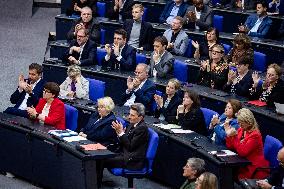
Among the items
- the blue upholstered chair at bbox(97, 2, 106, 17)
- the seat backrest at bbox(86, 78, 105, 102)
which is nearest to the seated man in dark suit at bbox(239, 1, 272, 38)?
the seat backrest at bbox(86, 78, 105, 102)

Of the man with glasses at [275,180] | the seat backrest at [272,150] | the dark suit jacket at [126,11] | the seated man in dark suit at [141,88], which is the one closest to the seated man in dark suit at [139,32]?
the dark suit jacket at [126,11]

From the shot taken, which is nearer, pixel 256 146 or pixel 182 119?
pixel 256 146

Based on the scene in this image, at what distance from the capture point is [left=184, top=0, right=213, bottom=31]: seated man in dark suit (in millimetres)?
13016

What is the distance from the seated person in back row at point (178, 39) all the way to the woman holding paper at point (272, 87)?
2.26 meters

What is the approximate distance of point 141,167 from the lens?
9.20 m

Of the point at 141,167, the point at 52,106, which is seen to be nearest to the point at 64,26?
the point at 52,106

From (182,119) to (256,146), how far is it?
1.45 meters

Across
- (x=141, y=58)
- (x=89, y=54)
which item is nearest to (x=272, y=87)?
(x=141, y=58)

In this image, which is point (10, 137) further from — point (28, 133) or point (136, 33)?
point (136, 33)

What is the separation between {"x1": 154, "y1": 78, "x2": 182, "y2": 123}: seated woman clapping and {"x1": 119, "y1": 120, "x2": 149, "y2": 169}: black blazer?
942 millimetres

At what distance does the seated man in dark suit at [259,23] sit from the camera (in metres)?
12.6

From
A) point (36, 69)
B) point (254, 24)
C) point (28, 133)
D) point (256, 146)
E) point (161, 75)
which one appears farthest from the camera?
point (254, 24)

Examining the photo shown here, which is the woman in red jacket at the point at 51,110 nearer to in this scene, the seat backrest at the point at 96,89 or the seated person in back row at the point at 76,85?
the seated person in back row at the point at 76,85

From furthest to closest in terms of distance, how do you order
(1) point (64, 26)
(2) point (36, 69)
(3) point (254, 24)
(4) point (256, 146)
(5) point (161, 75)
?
(1) point (64, 26) < (3) point (254, 24) < (5) point (161, 75) < (2) point (36, 69) < (4) point (256, 146)
